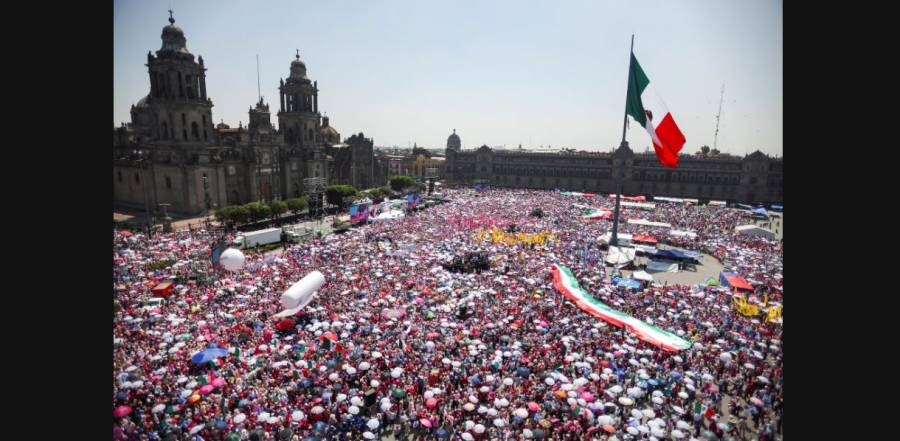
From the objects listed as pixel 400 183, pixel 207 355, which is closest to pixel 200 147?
pixel 400 183

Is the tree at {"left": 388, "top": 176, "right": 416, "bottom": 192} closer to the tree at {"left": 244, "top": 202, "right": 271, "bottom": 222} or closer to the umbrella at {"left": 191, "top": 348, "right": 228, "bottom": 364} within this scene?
the tree at {"left": 244, "top": 202, "right": 271, "bottom": 222}

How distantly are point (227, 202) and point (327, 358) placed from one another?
150ft

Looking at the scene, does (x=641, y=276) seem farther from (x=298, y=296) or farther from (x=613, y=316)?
(x=298, y=296)

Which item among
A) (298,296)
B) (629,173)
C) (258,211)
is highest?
(629,173)

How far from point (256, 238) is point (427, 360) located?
24937mm

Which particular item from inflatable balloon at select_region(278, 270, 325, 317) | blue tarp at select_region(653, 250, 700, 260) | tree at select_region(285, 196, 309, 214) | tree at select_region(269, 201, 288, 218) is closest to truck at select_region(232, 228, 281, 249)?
tree at select_region(269, 201, 288, 218)

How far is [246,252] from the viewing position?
3409 cm

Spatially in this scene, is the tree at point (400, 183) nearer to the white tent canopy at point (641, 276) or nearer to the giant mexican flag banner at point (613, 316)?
the giant mexican flag banner at point (613, 316)

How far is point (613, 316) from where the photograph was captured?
20297 millimetres

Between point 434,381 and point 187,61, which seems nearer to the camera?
point 434,381

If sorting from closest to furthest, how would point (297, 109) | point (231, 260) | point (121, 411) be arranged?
point (121, 411) < point (231, 260) < point (297, 109)
